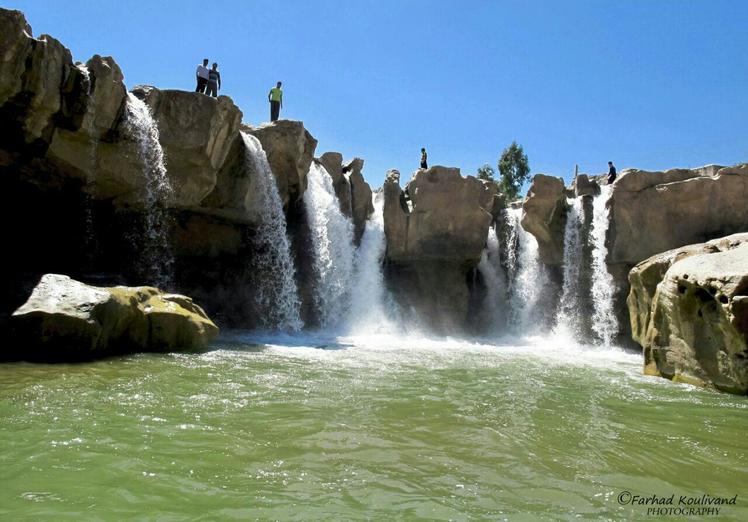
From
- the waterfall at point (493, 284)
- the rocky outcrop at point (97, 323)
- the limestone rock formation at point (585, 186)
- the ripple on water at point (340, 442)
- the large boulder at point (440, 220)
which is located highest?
the limestone rock formation at point (585, 186)

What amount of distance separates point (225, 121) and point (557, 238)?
502 inches

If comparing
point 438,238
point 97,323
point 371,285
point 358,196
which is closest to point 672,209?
point 438,238

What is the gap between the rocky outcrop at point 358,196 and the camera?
2241cm

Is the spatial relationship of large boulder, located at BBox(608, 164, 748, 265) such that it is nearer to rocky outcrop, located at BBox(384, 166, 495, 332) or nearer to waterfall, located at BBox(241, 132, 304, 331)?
rocky outcrop, located at BBox(384, 166, 495, 332)

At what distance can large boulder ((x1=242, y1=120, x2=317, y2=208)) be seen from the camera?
18172 millimetres

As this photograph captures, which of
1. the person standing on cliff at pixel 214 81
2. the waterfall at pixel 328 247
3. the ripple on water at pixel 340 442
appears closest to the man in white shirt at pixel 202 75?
the person standing on cliff at pixel 214 81

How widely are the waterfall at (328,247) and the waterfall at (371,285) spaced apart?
41cm

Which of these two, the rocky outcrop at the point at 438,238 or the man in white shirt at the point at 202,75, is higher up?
the man in white shirt at the point at 202,75

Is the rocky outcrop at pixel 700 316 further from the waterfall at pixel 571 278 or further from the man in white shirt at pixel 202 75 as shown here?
the man in white shirt at pixel 202 75

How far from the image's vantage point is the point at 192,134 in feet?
50.3

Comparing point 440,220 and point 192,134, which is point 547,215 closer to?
point 440,220

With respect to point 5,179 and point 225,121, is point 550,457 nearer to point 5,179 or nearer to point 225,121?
point 225,121

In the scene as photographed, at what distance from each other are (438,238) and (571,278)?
509 cm

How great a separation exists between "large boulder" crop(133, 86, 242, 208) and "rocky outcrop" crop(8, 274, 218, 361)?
16.1 ft
